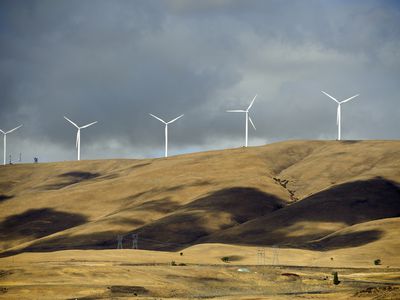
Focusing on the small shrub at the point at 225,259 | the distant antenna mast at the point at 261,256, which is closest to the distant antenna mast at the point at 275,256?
the distant antenna mast at the point at 261,256

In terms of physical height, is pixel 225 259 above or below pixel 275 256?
below

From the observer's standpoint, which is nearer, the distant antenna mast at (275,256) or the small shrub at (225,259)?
the distant antenna mast at (275,256)

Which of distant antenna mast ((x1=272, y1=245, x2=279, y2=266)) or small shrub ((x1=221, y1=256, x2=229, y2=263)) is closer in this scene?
distant antenna mast ((x1=272, y1=245, x2=279, y2=266))

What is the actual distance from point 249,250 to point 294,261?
1942 centimetres

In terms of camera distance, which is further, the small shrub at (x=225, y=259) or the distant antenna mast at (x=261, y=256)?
the small shrub at (x=225, y=259)

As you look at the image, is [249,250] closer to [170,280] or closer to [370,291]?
[170,280]

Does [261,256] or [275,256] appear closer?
[275,256]

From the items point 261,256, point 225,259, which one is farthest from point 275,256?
point 225,259

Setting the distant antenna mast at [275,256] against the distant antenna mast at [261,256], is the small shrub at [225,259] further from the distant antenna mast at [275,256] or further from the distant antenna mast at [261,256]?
the distant antenna mast at [275,256]

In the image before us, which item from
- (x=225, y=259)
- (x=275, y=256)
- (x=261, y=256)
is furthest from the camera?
(x=261, y=256)

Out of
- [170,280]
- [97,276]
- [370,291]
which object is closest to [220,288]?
[170,280]

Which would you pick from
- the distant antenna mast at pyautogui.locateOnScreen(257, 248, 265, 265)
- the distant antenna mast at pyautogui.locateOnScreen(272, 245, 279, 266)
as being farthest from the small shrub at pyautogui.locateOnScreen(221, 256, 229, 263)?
the distant antenna mast at pyautogui.locateOnScreen(272, 245, 279, 266)

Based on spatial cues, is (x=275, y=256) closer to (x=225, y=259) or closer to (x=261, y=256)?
(x=261, y=256)

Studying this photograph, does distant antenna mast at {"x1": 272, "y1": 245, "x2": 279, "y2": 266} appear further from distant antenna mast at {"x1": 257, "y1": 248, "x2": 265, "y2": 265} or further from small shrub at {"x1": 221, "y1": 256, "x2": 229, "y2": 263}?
small shrub at {"x1": 221, "y1": 256, "x2": 229, "y2": 263}
